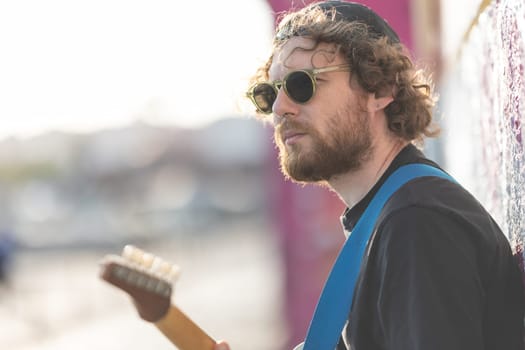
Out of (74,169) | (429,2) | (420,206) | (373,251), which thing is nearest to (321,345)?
(373,251)

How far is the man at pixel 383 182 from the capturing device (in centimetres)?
186

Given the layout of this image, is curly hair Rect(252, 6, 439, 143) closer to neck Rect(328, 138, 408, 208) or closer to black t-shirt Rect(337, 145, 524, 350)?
neck Rect(328, 138, 408, 208)

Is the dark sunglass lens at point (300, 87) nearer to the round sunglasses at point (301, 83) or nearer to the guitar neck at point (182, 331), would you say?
the round sunglasses at point (301, 83)

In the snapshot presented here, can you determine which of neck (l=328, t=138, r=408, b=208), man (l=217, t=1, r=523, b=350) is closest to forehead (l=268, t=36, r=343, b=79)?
man (l=217, t=1, r=523, b=350)

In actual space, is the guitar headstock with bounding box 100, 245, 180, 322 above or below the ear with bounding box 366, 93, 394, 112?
below

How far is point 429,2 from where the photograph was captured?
648 cm

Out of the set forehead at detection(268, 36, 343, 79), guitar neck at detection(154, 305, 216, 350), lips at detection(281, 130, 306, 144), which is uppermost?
forehead at detection(268, 36, 343, 79)

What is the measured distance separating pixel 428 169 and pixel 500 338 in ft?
1.20

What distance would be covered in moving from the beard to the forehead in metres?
0.14

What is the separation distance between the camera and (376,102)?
2555mm

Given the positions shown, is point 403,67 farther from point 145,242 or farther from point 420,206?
point 145,242

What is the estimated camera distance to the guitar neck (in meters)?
2.21

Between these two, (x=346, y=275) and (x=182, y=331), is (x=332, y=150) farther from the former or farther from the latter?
(x=182, y=331)

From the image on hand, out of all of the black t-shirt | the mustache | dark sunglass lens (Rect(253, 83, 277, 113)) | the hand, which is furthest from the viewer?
dark sunglass lens (Rect(253, 83, 277, 113))
